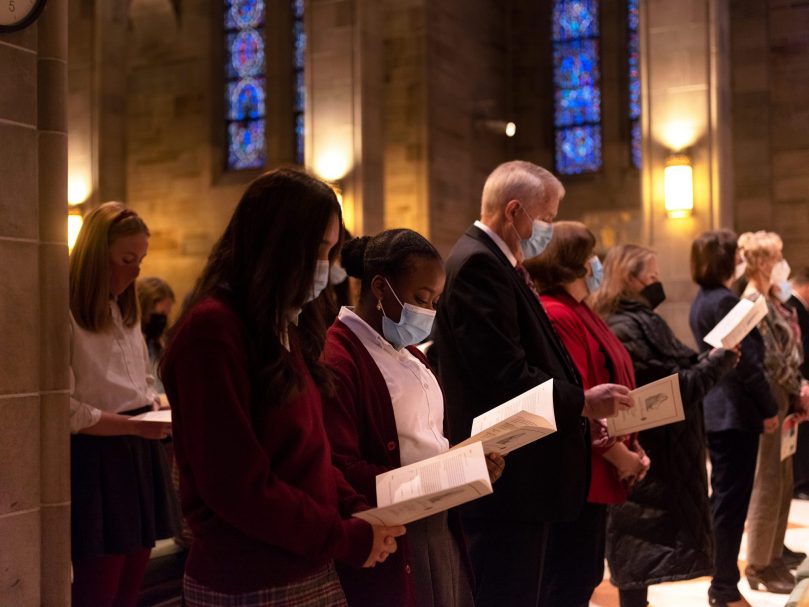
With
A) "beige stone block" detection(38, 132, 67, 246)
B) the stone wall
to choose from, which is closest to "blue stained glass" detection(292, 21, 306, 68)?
the stone wall

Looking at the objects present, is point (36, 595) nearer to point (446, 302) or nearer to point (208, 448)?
point (208, 448)

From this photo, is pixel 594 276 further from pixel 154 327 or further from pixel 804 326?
pixel 804 326

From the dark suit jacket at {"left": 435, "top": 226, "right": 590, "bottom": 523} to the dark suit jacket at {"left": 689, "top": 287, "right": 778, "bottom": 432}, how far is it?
1.98 meters

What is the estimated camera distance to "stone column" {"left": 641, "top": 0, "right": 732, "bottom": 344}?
381 inches

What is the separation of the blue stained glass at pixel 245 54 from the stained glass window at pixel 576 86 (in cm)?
419

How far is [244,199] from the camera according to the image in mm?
2074

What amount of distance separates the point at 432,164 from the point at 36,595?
10.1 m

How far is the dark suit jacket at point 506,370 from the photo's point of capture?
3143 mm

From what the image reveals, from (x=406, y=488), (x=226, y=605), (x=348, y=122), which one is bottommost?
(x=226, y=605)

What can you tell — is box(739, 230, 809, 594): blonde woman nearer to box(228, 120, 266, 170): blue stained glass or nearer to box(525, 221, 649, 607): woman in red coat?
box(525, 221, 649, 607): woman in red coat

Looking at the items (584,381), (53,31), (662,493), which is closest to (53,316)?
(53,31)

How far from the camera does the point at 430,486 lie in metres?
1.96

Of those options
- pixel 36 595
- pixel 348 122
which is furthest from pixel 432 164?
pixel 36 595

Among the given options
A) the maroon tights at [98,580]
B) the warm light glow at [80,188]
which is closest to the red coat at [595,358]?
the maroon tights at [98,580]
